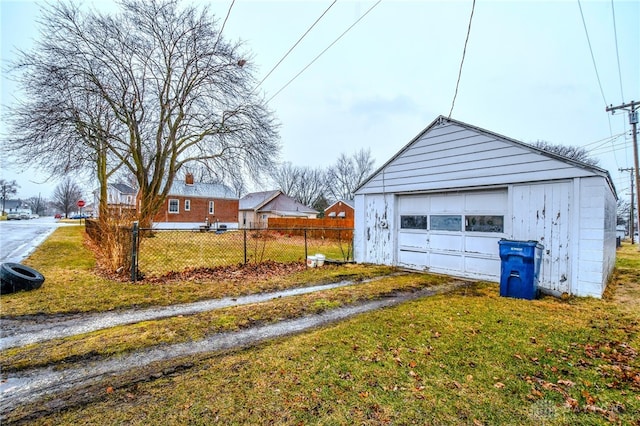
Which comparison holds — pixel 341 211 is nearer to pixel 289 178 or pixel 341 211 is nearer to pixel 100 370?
pixel 289 178

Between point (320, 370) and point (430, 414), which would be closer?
point (430, 414)

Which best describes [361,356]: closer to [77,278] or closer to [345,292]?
[345,292]

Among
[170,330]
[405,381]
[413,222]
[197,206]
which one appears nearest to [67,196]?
[197,206]

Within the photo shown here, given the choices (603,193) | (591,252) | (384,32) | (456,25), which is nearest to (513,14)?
(456,25)

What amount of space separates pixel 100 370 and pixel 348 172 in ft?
167

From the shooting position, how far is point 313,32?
7.23 metres

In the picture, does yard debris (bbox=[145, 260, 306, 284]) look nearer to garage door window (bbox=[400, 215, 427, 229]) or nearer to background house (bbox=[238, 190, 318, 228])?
garage door window (bbox=[400, 215, 427, 229])

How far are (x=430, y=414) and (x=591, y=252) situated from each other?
5505mm

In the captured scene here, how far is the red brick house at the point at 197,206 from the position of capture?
30.1 metres

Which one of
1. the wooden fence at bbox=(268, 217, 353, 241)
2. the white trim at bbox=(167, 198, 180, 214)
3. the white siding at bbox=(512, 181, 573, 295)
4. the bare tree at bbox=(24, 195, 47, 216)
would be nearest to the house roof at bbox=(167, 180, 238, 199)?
the white trim at bbox=(167, 198, 180, 214)

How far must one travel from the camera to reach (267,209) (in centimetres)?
3556

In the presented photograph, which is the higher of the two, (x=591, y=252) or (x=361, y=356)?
(x=591, y=252)

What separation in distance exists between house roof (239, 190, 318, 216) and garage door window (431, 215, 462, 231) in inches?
1088

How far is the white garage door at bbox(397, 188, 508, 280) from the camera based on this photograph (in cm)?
715
